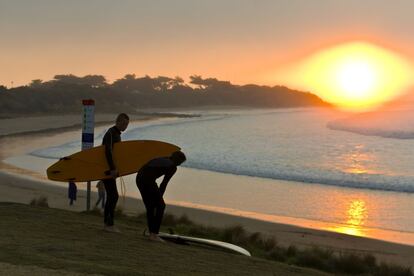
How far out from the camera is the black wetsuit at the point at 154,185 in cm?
676

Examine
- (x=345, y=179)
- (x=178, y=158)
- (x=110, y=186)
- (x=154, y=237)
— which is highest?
(x=178, y=158)

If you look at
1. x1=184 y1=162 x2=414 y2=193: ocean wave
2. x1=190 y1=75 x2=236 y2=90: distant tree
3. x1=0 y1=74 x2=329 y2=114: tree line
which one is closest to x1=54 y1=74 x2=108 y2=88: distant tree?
x1=0 y1=74 x2=329 y2=114: tree line

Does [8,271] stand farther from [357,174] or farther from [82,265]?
[357,174]

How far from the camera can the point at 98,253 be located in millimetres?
→ 5598

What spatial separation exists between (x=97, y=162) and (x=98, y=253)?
2.58 m

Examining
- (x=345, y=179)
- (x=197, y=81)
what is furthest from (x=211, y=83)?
(x=345, y=179)

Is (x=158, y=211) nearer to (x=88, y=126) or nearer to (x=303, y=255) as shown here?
(x=303, y=255)

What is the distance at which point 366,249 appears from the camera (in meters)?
9.35

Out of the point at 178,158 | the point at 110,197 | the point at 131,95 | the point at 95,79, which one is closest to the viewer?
the point at 178,158

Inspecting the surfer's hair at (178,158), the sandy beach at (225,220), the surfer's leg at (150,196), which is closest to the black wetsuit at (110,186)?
the surfer's leg at (150,196)

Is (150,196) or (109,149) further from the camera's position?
(109,149)

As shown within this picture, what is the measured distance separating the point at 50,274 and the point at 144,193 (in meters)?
2.45

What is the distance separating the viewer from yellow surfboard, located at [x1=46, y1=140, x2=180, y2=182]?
7953 mm

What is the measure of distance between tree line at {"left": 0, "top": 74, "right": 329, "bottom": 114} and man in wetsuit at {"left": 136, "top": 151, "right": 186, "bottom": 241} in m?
70.6
